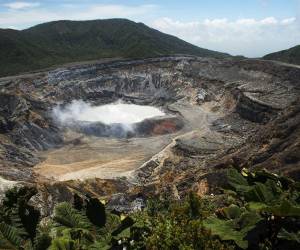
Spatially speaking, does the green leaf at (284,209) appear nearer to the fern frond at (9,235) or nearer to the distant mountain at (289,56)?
the fern frond at (9,235)

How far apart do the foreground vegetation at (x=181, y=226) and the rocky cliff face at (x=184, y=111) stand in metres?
25.3

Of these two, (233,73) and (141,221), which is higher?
(141,221)

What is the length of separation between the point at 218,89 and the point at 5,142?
4206 centimetres

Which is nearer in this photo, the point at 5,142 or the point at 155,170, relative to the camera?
the point at 155,170

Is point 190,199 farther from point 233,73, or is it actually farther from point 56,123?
point 233,73

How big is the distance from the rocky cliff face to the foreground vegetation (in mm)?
25325

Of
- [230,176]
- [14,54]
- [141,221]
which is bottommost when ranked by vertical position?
[14,54]

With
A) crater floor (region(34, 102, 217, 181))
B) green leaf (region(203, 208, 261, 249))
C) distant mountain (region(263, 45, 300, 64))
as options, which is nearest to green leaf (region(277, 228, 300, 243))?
green leaf (region(203, 208, 261, 249))

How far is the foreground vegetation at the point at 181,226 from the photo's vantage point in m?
10.2

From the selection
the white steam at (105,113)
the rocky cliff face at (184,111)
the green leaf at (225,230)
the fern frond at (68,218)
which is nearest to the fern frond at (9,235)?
the fern frond at (68,218)

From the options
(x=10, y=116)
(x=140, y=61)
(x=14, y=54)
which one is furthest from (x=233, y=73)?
(x=14, y=54)

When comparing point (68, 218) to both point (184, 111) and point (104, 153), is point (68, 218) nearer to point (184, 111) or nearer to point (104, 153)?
point (104, 153)

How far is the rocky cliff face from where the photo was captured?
163ft

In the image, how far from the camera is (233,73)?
9762cm
